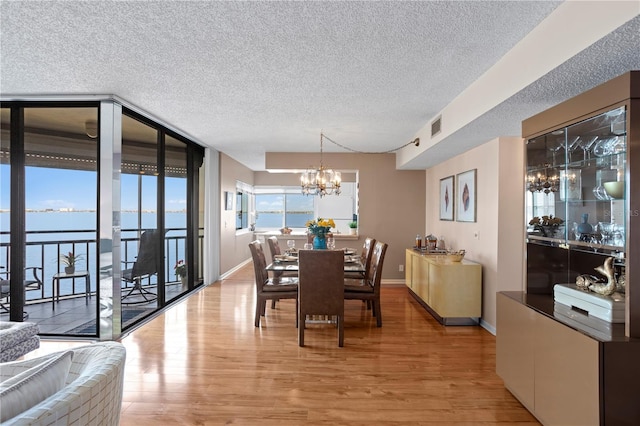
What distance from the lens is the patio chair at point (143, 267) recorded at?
4.82 meters

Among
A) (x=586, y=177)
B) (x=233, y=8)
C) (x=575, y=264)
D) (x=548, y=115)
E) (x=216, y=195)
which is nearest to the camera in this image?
(x=233, y=8)

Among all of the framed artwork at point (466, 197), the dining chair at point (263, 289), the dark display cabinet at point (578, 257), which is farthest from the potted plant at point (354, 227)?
the dark display cabinet at point (578, 257)

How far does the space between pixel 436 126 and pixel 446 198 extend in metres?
1.71

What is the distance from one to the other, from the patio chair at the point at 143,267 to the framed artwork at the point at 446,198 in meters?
4.29

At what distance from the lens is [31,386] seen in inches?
44.2

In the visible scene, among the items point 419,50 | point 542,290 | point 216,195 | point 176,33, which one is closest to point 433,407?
point 542,290

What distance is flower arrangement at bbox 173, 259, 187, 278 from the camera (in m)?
5.78

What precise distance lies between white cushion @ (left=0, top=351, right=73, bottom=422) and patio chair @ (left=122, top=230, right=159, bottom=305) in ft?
12.2

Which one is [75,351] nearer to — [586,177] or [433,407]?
[433,407]

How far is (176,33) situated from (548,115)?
2.51 metres

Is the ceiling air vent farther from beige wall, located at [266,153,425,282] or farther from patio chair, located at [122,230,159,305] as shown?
patio chair, located at [122,230,159,305]

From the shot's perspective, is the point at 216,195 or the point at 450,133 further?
the point at 216,195

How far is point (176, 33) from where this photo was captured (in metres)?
2.23

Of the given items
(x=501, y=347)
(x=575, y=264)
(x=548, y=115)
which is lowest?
(x=501, y=347)
